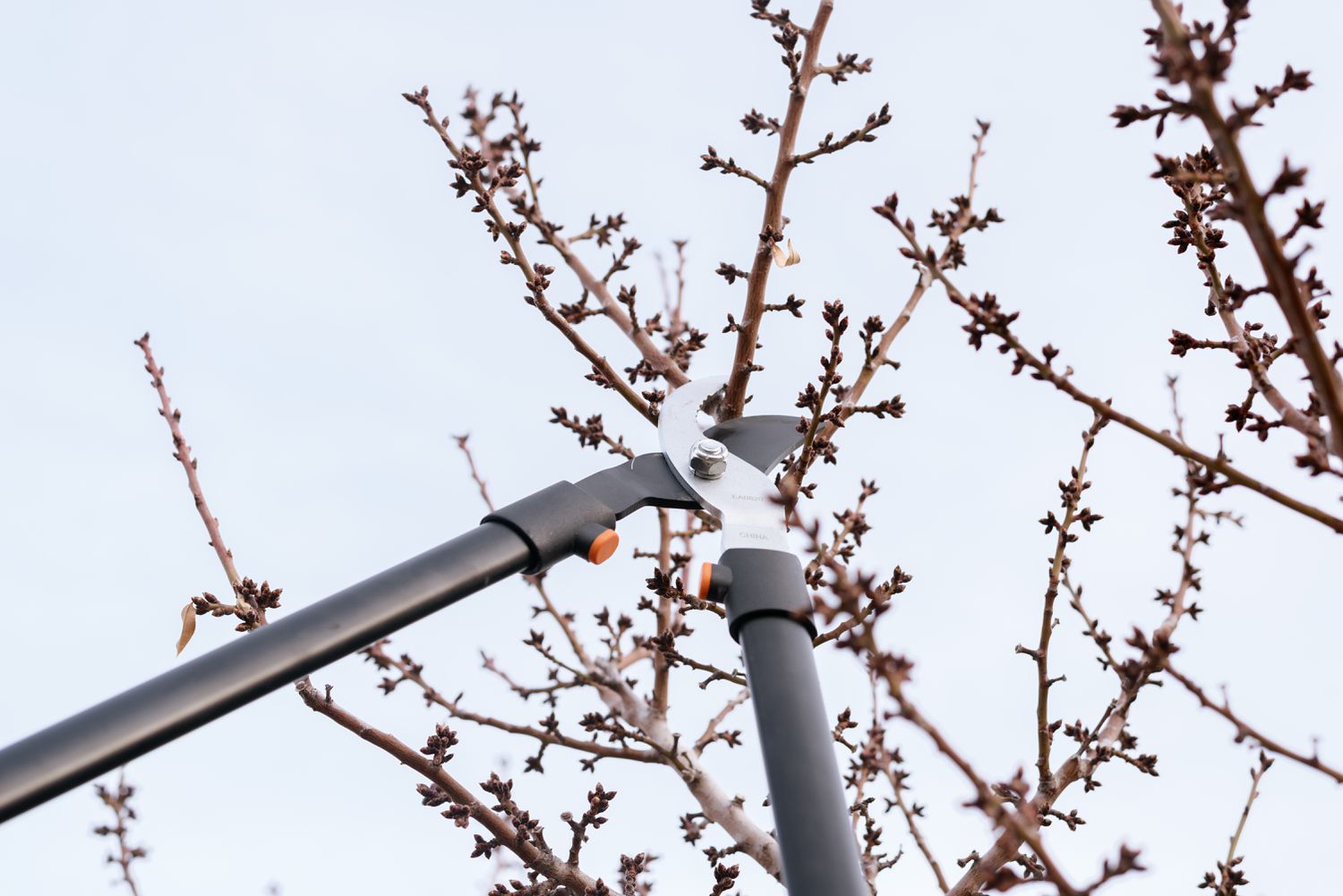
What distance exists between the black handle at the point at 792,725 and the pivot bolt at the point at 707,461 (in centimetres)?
32

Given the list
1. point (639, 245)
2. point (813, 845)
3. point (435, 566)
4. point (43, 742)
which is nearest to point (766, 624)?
point (813, 845)

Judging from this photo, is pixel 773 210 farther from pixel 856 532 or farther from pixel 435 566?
pixel 435 566

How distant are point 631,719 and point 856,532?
86 centimetres

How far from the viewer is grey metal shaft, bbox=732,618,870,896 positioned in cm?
168

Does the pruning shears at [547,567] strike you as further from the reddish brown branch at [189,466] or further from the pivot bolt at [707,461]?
the reddish brown branch at [189,466]

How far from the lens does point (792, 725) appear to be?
1.86m

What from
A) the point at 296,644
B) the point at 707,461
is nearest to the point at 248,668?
the point at 296,644

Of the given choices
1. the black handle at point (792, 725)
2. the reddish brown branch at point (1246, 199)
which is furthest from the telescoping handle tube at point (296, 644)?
the reddish brown branch at point (1246, 199)

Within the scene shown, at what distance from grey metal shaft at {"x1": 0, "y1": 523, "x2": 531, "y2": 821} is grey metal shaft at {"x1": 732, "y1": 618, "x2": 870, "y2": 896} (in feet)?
1.59

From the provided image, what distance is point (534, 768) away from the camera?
3521 mm

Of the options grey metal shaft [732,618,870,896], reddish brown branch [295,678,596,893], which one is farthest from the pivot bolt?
reddish brown branch [295,678,596,893]

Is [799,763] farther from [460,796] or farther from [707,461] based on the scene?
[460,796]

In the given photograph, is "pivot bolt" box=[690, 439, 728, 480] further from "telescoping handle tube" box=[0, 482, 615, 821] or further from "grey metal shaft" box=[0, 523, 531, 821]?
"grey metal shaft" box=[0, 523, 531, 821]

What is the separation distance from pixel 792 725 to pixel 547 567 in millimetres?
566
